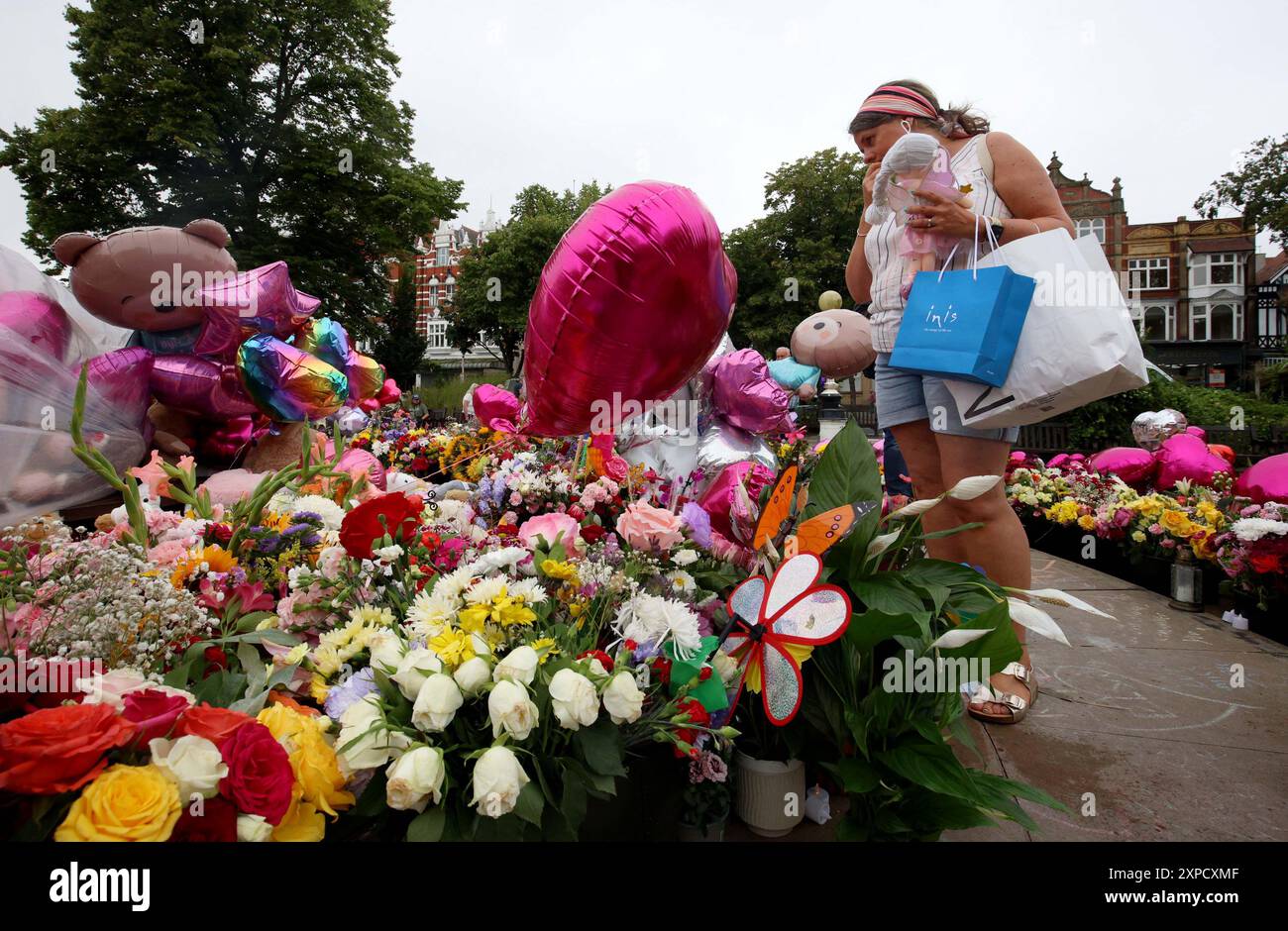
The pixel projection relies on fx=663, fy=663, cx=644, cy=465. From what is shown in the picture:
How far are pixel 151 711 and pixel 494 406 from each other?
13.7 ft

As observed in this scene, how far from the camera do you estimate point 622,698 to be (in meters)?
1.02

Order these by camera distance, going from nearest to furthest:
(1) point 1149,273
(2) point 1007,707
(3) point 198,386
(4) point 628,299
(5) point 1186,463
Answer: (4) point 628,299, (2) point 1007,707, (3) point 198,386, (5) point 1186,463, (1) point 1149,273

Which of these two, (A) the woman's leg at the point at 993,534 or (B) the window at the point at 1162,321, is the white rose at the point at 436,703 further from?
(B) the window at the point at 1162,321

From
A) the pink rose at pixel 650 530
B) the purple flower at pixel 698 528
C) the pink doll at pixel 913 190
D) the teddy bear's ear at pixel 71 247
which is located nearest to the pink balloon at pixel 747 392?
the pink doll at pixel 913 190

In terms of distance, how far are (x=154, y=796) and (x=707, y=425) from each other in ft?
8.23

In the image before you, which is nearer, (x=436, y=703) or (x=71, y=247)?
(x=436, y=703)

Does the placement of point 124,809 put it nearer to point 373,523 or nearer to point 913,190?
point 373,523

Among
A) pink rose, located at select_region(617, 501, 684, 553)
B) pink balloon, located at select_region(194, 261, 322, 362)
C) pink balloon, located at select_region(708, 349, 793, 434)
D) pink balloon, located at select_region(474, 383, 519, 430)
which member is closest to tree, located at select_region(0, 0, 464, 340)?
pink balloon, located at select_region(474, 383, 519, 430)

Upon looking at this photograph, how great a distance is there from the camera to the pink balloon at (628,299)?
151cm

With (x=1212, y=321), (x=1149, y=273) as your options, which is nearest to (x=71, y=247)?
(x=1149, y=273)

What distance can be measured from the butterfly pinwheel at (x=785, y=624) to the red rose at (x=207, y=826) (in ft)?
2.70

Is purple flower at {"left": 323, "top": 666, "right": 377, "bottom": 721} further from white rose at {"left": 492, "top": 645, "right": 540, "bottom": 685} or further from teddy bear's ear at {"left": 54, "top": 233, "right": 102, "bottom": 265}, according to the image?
teddy bear's ear at {"left": 54, "top": 233, "right": 102, "bottom": 265}
